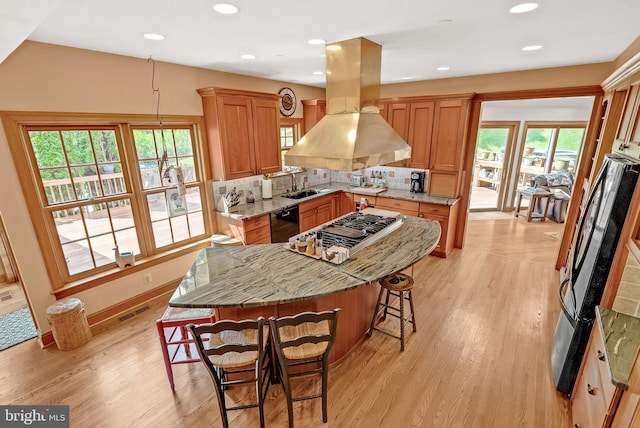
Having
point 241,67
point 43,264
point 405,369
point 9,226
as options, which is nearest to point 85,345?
point 43,264

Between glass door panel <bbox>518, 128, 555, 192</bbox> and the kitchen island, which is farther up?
glass door panel <bbox>518, 128, 555, 192</bbox>

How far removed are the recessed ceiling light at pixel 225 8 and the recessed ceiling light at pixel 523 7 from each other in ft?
5.70

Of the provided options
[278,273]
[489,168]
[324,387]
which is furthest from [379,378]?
[489,168]

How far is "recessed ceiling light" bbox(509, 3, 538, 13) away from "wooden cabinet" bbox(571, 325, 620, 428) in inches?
79.1

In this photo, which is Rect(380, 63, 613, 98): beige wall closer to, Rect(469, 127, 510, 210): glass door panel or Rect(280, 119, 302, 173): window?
Rect(280, 119, 302, 173): window

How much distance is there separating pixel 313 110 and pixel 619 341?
4762mm

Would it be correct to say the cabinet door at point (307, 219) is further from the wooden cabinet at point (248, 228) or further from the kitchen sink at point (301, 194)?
the wooden cabinet at point (248, 228)

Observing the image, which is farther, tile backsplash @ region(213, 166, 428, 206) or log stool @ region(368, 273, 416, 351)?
tile backsplash @ region(213, 166, 428, 206)

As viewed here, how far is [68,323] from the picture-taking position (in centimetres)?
274

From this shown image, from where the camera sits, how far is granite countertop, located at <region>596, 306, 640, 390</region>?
1.37 m

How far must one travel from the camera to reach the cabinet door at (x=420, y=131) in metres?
4.57

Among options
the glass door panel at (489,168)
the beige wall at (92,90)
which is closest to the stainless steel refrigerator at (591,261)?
the beige wall at (92,90)

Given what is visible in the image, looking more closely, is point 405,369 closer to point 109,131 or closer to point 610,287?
point 610,287

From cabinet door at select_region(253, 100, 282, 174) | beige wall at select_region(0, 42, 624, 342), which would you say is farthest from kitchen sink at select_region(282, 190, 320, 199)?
beige wall at select_region(0, 42, 624, 342)
